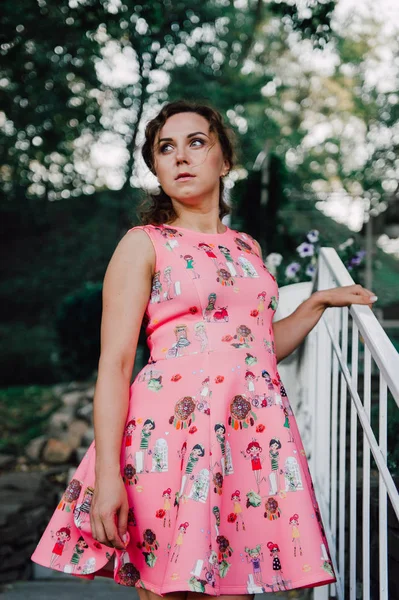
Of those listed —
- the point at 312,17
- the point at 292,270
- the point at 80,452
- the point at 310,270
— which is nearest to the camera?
the point at 312,17

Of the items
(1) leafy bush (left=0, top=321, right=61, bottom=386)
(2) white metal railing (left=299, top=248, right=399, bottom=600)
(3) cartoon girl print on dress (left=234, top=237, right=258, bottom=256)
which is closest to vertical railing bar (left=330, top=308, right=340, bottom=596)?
(2) white metal railing (left=299, top=248, right=399, bottom=600)

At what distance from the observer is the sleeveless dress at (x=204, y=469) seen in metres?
1.32

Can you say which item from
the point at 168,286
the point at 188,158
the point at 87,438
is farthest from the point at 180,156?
the point at 87,438

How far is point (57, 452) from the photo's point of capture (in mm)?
6043

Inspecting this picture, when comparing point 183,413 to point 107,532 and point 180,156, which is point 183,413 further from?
point 180,156

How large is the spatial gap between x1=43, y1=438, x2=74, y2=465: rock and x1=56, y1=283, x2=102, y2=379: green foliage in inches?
75.0

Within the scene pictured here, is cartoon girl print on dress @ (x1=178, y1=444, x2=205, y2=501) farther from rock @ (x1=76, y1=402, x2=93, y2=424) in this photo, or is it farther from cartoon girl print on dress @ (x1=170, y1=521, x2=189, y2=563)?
rock @ (x1=76, y1=402, x2=93, y2=424)

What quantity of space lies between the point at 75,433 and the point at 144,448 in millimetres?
5139

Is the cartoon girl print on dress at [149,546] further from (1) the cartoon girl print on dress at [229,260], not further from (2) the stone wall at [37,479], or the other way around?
(2) the stone wall at [37,479]

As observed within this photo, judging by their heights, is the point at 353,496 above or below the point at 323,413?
below

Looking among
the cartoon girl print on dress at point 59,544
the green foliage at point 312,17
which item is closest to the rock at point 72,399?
the green foliage at point 312,17

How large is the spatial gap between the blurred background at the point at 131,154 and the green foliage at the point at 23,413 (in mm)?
34

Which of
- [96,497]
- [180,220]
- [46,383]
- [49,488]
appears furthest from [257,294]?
[46,383]

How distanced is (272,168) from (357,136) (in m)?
3.80
